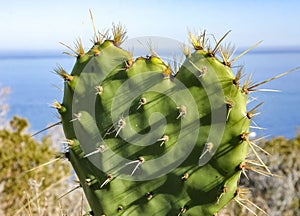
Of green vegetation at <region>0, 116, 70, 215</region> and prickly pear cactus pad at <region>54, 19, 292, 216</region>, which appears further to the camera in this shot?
green vegetation at <region>0, 116, 70, 215</region>

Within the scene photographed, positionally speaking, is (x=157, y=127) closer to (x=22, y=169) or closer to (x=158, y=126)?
(x=158, y=126)

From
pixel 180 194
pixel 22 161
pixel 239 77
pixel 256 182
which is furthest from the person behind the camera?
pixel 256 182

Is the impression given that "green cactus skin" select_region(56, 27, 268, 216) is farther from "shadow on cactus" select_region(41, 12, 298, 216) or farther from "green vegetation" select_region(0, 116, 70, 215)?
"green vegetation" select_region(0, 116, 70, 215)

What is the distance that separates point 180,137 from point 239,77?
0.95ft

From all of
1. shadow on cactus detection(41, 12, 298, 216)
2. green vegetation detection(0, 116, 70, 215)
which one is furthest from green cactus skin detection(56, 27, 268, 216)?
green vegetation detection(0, 116, 70, 215)

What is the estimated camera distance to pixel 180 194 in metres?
2.11

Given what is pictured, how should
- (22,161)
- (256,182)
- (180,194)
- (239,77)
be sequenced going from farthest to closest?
(256,182)
(22,161)
(180,194)
(239,77)

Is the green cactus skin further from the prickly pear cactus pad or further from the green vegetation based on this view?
the green vegetation

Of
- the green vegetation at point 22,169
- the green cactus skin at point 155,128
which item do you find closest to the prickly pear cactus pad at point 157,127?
the green cactus skin at point 155,128

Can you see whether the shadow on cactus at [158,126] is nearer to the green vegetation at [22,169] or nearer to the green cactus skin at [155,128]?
the green cactus skin at [155,128]

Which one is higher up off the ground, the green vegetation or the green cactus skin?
the green cactus skin

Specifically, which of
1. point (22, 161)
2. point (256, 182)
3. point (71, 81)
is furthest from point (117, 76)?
point (256, 182)

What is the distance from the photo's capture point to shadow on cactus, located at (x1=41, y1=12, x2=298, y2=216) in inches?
78.5

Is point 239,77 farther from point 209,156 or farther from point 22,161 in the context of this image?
point 22,161
